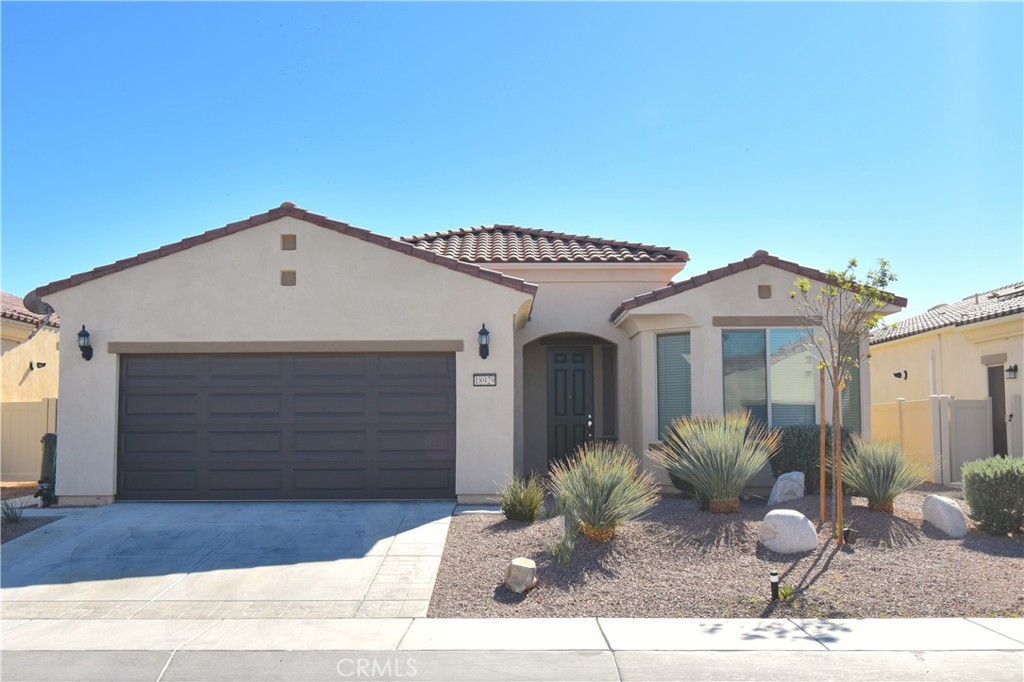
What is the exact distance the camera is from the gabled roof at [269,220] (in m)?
12.6

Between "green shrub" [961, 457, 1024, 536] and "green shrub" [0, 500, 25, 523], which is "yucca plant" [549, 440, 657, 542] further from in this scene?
"green shrub" [0, 500, 25, 523]

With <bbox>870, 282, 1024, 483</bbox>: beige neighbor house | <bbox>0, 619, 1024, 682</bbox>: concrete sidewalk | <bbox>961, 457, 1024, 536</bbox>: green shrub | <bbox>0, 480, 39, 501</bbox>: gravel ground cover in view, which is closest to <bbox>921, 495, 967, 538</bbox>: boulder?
<bbox>961, 457, 1024, 536</bbox>: green shrub

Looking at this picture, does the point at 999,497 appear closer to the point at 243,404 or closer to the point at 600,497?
the point at 600,497

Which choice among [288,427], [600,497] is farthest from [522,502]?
[288,427]

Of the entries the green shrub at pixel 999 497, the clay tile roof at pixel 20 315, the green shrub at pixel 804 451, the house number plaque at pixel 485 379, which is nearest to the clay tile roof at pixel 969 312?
the green shrub at pixel 804 451

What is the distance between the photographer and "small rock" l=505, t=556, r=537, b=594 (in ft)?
27.2

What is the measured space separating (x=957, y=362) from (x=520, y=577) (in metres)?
15.0

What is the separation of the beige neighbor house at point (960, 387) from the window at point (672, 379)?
357cm

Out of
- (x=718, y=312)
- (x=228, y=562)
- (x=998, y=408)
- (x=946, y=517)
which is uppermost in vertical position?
(x=718, y=312)

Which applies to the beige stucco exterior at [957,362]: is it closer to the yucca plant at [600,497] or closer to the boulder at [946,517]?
the boulder at [946,517]

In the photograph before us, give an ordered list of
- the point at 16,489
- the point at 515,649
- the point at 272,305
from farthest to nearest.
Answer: the point at 16,489 < the point at 272,305 < the point at 515,649

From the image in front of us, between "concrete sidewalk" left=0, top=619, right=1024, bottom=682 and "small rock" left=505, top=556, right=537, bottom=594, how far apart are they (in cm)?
70

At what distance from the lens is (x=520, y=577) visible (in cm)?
830

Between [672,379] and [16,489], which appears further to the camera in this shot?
[16,489]
